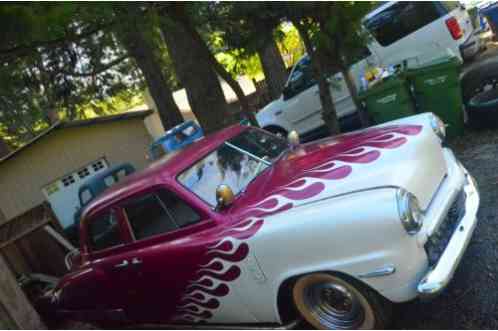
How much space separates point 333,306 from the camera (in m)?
3.01

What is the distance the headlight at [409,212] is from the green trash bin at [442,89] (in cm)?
368

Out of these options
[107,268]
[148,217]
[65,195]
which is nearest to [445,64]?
[148,217]

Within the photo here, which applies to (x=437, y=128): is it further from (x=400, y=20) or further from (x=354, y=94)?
(x=400, y=20)

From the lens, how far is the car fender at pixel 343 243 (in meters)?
2.53

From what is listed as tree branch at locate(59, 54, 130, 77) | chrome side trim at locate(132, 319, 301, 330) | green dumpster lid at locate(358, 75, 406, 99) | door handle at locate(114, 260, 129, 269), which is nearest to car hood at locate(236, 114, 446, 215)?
chrome side trim at locate(132, 319, 301, 330)

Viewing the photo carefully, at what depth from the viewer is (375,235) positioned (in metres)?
2.55

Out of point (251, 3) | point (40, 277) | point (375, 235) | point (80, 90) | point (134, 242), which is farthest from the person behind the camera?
point (80, 90)

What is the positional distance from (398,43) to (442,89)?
257cm

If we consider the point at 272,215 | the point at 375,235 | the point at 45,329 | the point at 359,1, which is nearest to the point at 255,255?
the point at 272,215

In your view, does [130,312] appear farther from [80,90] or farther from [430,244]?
[80,90]

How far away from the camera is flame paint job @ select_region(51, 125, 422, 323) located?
3.07 metres

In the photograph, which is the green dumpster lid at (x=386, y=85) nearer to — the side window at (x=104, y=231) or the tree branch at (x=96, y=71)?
the side window at (x=104, y=231)

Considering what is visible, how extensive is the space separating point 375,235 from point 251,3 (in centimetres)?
414

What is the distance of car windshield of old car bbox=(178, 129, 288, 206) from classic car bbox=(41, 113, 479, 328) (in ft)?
0.05
